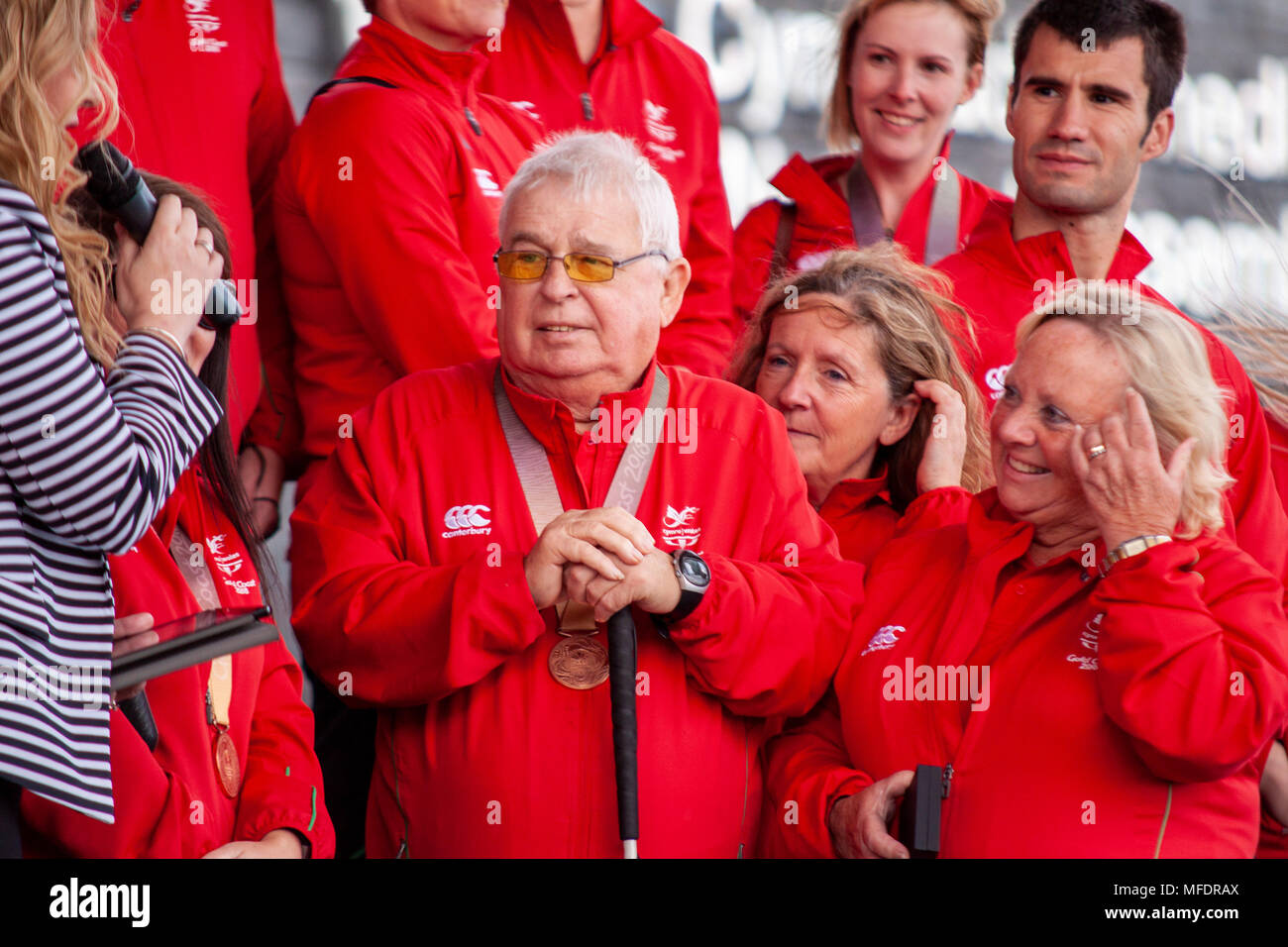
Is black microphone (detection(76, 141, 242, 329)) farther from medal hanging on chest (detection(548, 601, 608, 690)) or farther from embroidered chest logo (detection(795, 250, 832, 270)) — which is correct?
embroidered chest logo (detection(795, 250, 832, 270))

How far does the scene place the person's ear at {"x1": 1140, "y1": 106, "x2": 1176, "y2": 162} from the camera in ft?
12.6

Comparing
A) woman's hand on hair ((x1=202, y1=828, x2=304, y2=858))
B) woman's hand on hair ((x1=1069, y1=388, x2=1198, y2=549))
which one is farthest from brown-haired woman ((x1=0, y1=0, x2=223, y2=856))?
woman's hand on hair ((x1=1069, y1=388, x2=1198, y2=549))

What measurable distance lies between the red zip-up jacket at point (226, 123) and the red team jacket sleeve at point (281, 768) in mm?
659

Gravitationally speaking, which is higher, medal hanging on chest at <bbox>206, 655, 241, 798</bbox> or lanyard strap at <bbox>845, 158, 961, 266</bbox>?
lanyard strap at <bbox>845, 158, 961, 266</bbox>

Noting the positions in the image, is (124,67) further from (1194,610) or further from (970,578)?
(1194,610)

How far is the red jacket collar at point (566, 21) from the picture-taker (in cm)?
395

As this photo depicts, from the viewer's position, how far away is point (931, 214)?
4.16 m

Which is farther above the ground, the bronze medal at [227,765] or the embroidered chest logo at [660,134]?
the embroidered chest logo at [660,134]

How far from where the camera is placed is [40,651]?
6.67 feet

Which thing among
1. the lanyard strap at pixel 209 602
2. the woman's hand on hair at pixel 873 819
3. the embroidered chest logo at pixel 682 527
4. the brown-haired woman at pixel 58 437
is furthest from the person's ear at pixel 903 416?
the brown-haired woman at pixel 58 437

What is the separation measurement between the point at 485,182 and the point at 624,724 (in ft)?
4.71

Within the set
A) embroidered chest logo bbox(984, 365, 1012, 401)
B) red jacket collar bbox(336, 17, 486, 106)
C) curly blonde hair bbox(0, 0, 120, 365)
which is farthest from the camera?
embroidered chest logo bbox(984, 365, 1012, 401)

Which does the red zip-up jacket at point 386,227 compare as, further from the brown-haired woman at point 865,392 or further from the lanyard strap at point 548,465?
the brown-haired woman at point 865,392

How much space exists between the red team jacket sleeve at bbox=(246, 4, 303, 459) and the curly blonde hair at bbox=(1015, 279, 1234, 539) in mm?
1723
